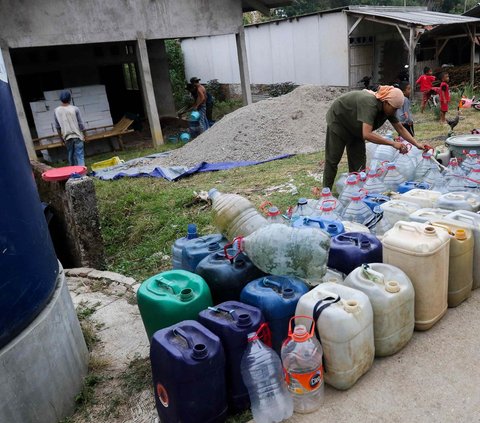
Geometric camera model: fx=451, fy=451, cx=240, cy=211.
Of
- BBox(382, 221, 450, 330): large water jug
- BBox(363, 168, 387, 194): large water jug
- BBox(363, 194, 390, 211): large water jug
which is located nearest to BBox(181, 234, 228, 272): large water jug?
BBox(382, 221, 450, 330): large water jug

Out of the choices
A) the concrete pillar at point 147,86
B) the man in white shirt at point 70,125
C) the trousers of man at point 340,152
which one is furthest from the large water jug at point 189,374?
the concrete pillar at point 147,86

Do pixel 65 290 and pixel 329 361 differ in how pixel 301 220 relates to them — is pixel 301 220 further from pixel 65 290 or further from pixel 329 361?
pixel 65 290

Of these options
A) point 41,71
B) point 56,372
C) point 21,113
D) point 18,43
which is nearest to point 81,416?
point 56,372

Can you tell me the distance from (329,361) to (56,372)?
5.32 feet

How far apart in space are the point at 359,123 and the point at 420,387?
337cm

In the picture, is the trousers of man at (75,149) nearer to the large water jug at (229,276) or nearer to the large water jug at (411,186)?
the large water jug at (411,186)

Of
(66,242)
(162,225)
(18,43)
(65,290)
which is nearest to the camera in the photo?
(65,290)

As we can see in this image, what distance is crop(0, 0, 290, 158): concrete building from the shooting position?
1014 cm

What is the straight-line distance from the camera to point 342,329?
2.38 metres

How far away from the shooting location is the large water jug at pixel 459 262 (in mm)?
2957

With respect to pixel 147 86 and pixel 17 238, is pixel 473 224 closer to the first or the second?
pixel 17 238

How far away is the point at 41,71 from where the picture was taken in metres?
12.9

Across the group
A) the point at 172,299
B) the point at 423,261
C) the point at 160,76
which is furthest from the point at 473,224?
the point at 160,76

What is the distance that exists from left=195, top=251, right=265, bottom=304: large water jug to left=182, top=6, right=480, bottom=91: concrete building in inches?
518
